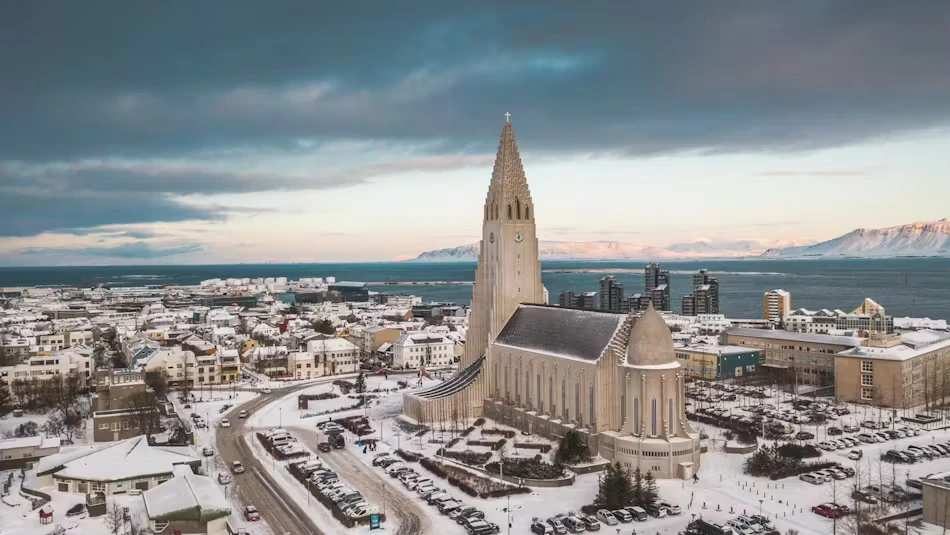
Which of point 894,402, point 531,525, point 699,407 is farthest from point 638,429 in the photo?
point 894,402

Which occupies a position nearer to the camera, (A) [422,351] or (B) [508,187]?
(B) [508,187]

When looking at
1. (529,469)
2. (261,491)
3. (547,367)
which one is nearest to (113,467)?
(261,491)

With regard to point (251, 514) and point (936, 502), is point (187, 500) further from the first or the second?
point (936, 502)

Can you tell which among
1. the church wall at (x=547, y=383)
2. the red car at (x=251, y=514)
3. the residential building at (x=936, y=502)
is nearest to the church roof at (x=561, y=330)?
the church wall at (x=547, y=383)

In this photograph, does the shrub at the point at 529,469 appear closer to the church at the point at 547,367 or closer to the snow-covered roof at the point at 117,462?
the church at the point at 547,367

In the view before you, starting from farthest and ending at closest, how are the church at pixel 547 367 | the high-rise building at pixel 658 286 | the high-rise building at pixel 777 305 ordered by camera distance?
1. the high-rise building at pixel 658 286
2. the high-rise building at pixel 777 305
3. the church at pixel 547 367

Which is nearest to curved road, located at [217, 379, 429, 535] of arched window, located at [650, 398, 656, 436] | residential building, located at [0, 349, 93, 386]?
arched window, located at [650, 398, 656, 436]
